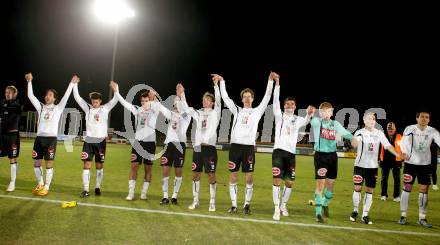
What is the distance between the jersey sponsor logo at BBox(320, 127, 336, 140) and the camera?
27.4 ft

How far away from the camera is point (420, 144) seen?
863 cm

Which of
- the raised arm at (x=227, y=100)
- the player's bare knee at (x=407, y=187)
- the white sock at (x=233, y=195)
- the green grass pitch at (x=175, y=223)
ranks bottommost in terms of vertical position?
the green grass pitch at (x=175, y=223)

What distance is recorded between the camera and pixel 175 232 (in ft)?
21.4

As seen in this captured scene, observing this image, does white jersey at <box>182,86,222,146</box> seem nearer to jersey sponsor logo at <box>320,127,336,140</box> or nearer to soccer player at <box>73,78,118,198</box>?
jersey sponsor logo at <box>320,127,336,140</box>

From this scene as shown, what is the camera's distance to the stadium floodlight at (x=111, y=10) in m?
25.1

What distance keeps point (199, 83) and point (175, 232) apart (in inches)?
1829

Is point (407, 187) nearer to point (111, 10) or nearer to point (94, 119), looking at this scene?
point (94, 119)

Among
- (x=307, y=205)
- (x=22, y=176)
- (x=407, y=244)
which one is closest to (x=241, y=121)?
(x=307, y=205)

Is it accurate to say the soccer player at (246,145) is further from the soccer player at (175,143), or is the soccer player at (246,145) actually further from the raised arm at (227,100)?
the soccer player at (175,143)

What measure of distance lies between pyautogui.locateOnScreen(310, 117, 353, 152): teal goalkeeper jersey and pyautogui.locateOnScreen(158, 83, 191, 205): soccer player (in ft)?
10.6

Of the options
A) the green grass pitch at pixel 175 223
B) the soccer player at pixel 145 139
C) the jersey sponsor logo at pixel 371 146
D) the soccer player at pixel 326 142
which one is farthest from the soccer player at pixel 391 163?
the soccer player at pixel 145 139

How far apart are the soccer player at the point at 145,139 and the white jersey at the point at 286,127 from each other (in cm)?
315

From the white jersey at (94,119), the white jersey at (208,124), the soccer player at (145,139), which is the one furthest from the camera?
the white jersey at (94,119)

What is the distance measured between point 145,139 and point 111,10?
60.8 ft
